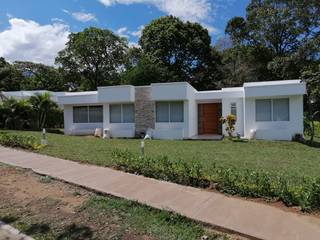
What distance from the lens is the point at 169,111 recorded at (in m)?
22.4

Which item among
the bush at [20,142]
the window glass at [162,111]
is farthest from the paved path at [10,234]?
the window glass at [162,111]

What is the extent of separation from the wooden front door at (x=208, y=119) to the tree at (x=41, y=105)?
12.7 metres

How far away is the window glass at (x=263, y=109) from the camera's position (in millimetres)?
20609

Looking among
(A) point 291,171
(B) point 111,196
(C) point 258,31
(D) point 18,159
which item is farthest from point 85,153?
(C) point 258,31

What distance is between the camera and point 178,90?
70.7 feet

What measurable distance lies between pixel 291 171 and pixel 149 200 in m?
4.83

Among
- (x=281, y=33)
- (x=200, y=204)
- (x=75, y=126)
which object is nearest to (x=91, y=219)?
(x=200, y=204)

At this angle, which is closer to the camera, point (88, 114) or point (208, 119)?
point (208, 119)

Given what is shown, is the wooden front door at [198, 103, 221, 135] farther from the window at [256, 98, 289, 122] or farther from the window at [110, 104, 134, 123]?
the window at [110, 104, 134, 123]

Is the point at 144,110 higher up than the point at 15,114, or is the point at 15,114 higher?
the point at 144,110

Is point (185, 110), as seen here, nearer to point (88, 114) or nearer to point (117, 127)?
point (117, 127)

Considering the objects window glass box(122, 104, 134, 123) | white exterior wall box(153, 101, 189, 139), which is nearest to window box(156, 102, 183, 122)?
white exterior wall box(153, 101, 189, 139)

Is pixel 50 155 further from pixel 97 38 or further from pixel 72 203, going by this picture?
pixel 97 38

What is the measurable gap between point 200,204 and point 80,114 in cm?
2052
